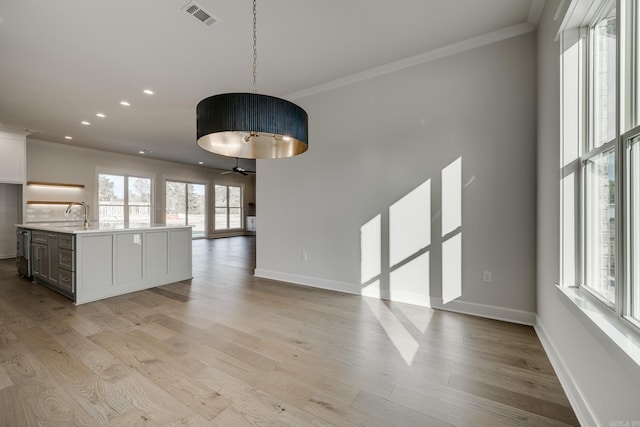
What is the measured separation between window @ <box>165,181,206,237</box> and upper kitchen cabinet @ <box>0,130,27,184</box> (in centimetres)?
382

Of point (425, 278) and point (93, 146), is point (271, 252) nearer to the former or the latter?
point (425, 278)

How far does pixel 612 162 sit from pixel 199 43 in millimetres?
3562

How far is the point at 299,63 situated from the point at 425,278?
3005 millimetres

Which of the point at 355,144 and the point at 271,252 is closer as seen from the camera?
the point at 355,144

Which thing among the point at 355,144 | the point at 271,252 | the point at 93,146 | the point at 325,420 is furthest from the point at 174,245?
the point at 93,146

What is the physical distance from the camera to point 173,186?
9672mm

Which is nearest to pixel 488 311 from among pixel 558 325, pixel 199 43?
pixel 558 325

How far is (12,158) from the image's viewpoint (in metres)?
5.56

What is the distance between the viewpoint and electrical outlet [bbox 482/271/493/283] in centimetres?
282

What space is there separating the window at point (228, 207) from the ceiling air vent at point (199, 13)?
360 inches

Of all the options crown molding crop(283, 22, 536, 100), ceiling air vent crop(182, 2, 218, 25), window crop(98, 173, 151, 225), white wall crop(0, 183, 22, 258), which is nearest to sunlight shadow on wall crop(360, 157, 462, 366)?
crown molding crop(283, 22, 536, 100)

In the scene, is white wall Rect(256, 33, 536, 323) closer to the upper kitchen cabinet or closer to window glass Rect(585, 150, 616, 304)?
window glass Rect(585, 150, 616, 304)

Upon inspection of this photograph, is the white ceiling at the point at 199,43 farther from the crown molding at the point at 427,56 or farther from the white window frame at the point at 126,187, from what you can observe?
the white window frame at the point at 126,187

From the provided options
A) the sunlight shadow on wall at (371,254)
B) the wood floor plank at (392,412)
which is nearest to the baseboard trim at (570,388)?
the wood floor plank at (392,412)
